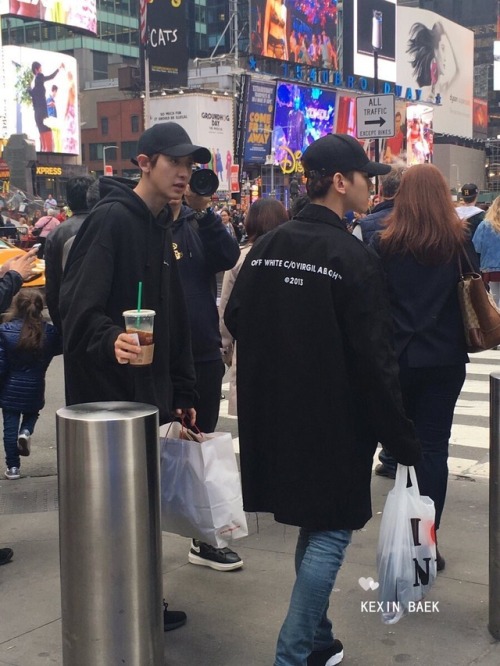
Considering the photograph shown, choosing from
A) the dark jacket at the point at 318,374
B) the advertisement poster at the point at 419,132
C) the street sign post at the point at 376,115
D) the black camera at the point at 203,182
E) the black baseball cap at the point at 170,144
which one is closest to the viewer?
the dark jacket at the point at 318,374

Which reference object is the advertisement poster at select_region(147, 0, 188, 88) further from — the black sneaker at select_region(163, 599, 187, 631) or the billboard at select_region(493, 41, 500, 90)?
the black sneaker at select_region(163, 599, 187, 631)

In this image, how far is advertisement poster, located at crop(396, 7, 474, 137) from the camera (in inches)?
3533

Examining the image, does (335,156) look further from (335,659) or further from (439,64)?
(439,64)

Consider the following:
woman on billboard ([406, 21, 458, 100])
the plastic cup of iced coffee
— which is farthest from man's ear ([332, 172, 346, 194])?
woman on billboard ([406, 21, 458, 100])

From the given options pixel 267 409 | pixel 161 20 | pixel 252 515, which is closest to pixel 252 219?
pixel 252 515

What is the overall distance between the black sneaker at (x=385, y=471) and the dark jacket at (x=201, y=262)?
2051mm

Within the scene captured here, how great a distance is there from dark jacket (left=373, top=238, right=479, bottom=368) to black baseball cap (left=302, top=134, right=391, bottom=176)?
43.2 inches

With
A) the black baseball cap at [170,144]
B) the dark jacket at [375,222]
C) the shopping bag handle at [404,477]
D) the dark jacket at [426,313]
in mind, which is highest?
the black baseball cap at [170,144]

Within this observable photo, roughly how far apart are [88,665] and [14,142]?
25.6 m

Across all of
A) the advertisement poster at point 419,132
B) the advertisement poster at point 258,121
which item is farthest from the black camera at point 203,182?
the advertisement poster at point 419,132

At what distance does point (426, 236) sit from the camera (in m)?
4.33

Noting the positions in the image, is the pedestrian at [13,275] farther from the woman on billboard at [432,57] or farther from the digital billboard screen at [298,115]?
the woman on billboard at [432,57]

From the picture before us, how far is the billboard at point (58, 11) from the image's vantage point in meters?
59.6

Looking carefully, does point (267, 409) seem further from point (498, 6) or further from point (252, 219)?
point (498, 6)
